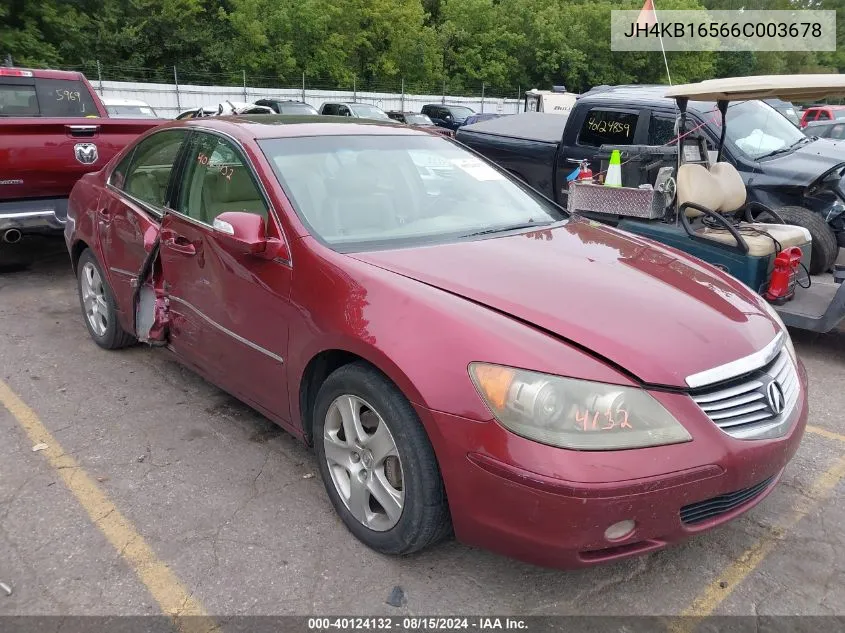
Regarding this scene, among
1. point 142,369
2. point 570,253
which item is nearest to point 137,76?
point 142,369

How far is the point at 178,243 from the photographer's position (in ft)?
11.7

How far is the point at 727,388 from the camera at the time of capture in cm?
231

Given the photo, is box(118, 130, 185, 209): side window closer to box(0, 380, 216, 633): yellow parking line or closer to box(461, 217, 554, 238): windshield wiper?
box(0, 380, 216, 633): yellow parking line

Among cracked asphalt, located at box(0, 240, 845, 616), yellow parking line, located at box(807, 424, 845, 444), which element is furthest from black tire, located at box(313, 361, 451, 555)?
yellow parking line, located at box(807, 424, 845, 444)

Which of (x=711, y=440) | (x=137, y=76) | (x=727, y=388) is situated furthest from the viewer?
(x=137, y=76)

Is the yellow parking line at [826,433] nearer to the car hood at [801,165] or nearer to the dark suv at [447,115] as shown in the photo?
the car hood at [801,165]

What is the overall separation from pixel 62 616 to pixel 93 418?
64.6 inches

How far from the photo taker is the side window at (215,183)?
3.23m

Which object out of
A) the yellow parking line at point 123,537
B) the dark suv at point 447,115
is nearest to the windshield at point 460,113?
the dark suv at point 447,115

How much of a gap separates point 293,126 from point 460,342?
1.85 m

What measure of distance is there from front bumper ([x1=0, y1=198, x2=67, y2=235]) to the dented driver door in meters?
2.90

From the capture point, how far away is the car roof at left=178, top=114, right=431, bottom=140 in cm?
344

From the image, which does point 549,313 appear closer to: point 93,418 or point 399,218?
point 399,218

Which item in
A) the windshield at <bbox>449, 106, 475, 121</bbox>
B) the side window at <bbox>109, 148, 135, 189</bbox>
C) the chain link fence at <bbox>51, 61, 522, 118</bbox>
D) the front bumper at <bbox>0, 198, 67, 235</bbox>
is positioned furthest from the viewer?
the chain link fence at <bbox>51, 61, 522, 118</bbox>
